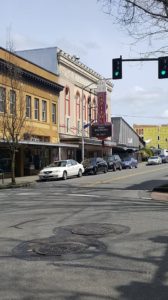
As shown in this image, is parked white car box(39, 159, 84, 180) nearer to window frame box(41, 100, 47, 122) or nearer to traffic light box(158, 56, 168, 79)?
window frame box(41, 100, 47, 122)

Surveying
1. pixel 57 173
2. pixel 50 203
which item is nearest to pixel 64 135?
pixel 57 173

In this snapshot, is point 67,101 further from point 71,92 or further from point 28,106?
point 28,106

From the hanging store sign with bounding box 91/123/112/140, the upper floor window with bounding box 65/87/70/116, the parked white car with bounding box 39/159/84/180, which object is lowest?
A: the parked white car with bounding box 39/159/84/180

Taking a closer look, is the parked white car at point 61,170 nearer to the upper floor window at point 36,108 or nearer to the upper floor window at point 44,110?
the upper floor window at point 36,108

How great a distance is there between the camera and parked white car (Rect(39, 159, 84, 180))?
35.8 metres

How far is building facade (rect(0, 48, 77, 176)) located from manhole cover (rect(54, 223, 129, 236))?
21.0 meters

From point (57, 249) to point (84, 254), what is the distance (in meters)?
0.63

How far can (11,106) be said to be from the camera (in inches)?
1335

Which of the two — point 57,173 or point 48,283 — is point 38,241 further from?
point 57,173

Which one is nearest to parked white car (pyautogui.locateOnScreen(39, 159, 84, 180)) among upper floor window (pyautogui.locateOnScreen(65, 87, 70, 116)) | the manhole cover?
upper floor window (pyautogui.locateOnScreen(65, 87, 70, 116))

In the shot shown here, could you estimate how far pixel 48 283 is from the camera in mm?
6734

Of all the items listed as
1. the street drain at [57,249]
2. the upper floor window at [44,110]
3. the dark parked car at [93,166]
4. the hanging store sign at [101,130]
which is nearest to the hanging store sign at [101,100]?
the hanging store sign at [101,130]

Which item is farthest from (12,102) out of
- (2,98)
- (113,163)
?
(113,163)

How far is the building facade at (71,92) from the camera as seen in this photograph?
164ft
